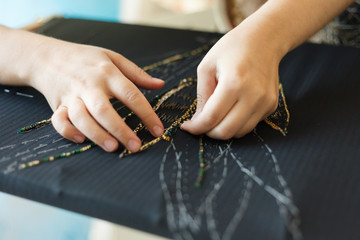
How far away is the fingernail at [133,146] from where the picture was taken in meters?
0.43

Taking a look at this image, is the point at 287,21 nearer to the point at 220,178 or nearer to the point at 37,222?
the point at 220,178

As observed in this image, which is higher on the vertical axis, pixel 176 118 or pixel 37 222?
pixel 176 118

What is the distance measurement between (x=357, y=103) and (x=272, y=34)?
0.49 ft

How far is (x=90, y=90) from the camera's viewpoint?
0.46m

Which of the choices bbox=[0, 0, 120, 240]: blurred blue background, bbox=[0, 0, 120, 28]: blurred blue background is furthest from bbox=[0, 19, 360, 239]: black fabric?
bbox=[0, 0, 120, 28]: blurred blue background

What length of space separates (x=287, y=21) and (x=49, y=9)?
1.31 m

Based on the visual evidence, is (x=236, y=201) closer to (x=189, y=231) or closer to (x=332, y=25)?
(x=189, y=231)

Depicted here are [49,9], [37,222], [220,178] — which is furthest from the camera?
[49,9]

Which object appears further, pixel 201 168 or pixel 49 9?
pixel 49 9

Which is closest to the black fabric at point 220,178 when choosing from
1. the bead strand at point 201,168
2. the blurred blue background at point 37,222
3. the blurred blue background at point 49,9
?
the bead strand at point 201,168

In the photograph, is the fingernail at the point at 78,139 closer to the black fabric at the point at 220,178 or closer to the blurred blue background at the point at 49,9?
the black fabric at the point at 220,178

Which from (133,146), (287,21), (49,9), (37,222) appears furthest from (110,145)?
(49,9)

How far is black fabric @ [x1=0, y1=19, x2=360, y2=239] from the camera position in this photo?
34 cm

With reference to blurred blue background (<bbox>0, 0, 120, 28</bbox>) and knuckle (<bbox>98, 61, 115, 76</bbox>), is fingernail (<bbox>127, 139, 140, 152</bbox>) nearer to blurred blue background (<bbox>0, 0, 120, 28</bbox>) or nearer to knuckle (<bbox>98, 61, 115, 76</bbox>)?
knuckle (<bbox>98, 61, 115, 76</bbox>)
